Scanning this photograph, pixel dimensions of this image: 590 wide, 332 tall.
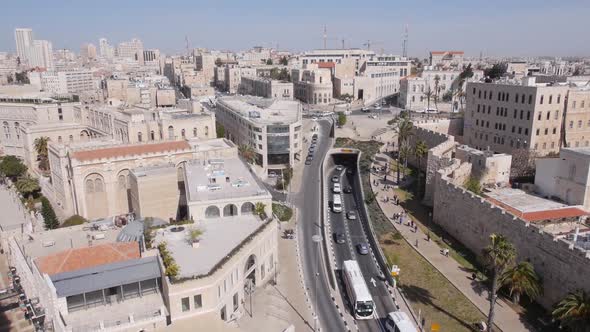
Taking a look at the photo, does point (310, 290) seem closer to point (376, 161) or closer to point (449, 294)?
point (449, 294)

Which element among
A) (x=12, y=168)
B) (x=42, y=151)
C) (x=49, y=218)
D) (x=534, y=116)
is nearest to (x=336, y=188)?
(x=534, y=116)

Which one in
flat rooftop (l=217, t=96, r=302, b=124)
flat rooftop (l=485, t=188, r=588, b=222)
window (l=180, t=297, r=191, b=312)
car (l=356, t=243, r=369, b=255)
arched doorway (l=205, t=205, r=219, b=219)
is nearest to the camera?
window (l=180, t=297, r=191, b=312)

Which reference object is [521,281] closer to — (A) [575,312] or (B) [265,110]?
(A) [575,312]

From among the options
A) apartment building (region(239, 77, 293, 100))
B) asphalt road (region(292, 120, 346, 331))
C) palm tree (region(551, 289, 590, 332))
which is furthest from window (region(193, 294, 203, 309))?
apartment building (region(239, 77, 293, 100))

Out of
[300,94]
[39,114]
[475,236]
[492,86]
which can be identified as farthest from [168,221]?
[300,94]

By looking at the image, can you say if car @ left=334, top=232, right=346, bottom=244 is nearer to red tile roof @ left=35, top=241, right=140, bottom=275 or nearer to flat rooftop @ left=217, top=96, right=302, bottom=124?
red tile roof @ left=35, top=241, right=140, bottom=275

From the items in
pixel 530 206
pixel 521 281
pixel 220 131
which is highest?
pixel 220 131

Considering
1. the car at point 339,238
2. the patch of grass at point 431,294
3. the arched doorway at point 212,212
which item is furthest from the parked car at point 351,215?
the arched doorway at point 212,212
